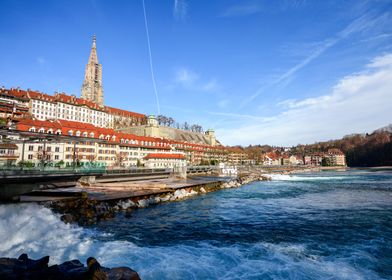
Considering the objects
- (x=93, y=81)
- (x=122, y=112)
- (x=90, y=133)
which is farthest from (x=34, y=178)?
(x=93, y=81)

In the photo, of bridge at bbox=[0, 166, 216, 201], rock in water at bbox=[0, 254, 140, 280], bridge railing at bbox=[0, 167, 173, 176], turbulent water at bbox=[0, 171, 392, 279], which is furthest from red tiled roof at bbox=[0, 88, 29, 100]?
rock in water at bbox=[0, 254, 140, 280]

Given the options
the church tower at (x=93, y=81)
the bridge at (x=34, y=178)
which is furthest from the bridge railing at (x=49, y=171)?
the church tower at (x=93, y=81)

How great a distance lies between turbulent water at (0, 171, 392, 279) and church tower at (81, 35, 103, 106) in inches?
5813

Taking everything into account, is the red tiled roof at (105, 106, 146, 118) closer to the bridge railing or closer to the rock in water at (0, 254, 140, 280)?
the bridge railing

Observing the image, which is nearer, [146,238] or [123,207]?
[146,238]

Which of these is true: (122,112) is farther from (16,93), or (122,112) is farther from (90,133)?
(90,133)

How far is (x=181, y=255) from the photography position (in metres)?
15.6

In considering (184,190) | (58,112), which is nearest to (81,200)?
(184,190)

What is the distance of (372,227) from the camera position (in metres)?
22.3

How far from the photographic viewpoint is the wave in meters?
13.2

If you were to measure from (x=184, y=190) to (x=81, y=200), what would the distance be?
19542 mm

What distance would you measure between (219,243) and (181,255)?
3459mm

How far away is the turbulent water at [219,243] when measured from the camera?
13719 mm

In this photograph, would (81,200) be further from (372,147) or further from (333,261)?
(372,147)
